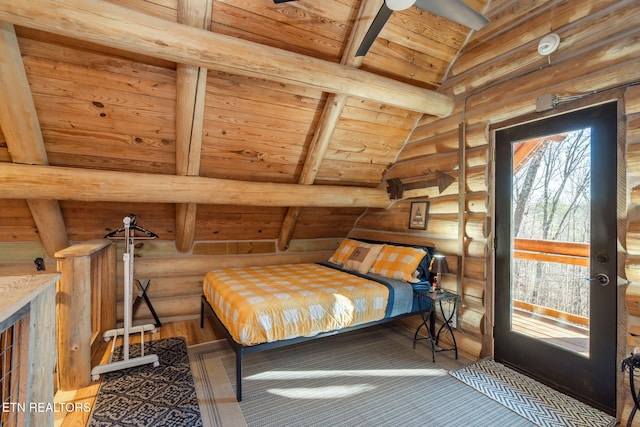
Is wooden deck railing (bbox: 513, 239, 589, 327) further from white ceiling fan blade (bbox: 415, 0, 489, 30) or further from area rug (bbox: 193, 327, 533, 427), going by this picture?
white ceiling fan blade (bbox: 415, 0, 489, 30)

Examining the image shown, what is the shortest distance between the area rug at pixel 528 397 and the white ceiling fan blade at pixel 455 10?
2785 millimetres

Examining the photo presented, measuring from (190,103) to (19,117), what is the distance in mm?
1302

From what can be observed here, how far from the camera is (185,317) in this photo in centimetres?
413

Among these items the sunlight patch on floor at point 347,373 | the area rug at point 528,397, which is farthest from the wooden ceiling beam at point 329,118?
the area rug at point 528,397

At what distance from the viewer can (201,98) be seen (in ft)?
8.67

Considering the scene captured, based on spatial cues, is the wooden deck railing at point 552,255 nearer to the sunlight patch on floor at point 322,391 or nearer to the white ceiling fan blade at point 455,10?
the sunlight patch on floor at point 322,391

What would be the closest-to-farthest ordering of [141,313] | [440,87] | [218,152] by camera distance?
[218,152], [440,87], [141,313]

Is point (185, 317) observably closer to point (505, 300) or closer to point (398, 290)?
point (398, 290)

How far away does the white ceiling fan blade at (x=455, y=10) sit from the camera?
1930 mm

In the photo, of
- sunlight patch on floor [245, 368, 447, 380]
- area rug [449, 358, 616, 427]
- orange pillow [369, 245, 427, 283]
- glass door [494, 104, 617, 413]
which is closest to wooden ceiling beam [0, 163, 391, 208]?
orange pillow [369, 245, 427, 283]

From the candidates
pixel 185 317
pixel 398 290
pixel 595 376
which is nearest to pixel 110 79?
pixel 185 317

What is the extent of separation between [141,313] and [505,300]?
4.19 m

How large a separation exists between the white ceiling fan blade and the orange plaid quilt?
2318 mm

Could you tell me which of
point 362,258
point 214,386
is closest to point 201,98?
point 214,386
